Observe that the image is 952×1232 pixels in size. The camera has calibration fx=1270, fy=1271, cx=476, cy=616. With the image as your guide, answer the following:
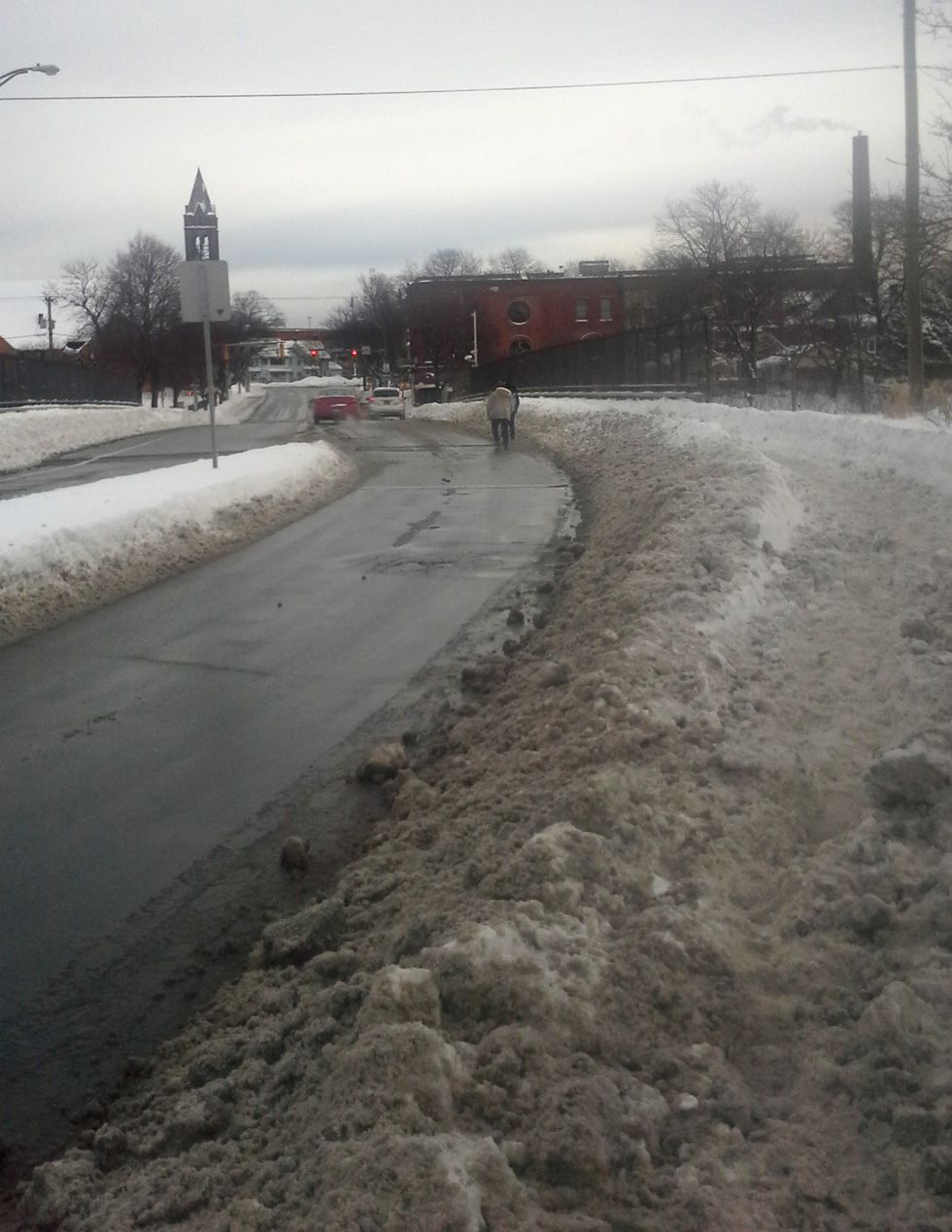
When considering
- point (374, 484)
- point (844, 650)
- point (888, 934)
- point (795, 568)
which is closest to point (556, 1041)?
point (888, 934)

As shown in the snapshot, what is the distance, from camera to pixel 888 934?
4.00 metres

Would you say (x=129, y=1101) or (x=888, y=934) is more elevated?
(x=888, y=934)

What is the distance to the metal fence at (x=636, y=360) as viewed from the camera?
3444 cm

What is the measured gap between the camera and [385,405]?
61.3 metres

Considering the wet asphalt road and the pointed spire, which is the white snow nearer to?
the wet asphalt road

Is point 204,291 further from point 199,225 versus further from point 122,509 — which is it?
point 199,225

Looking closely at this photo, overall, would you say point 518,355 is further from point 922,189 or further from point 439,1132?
point 439,1132

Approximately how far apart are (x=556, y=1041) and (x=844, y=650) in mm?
3840

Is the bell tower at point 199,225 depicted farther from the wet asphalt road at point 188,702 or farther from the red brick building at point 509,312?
the wet asphalt road at point 188,702

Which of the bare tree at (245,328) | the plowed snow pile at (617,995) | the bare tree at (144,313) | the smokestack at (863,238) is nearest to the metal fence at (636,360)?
the smokestack at (863,238)

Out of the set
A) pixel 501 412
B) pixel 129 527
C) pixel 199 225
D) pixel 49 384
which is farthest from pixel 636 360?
pixel 199 225

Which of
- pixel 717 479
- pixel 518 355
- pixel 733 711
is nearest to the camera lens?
pixel 733 711

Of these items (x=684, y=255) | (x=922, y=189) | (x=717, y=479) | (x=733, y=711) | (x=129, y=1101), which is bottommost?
(x=129, y=1101)

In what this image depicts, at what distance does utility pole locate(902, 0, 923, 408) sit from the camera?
20547 millimetres
